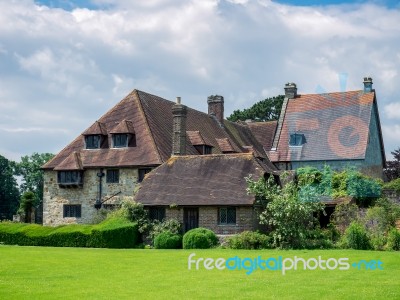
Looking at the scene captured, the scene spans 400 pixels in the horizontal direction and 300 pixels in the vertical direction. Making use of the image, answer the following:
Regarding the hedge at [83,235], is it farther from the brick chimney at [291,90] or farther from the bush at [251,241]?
the brick chimney at [291,90]

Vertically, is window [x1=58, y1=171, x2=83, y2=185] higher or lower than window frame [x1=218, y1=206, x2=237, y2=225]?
higher

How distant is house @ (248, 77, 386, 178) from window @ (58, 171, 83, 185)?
51.6 feet

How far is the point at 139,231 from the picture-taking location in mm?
36875

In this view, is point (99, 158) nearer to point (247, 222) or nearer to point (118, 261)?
point (247, 222)

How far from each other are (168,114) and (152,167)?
7384 mm

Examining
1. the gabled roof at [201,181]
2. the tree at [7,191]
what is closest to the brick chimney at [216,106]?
the gabled roof at [201,181]

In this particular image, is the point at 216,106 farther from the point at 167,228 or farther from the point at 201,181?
the point at 167,228

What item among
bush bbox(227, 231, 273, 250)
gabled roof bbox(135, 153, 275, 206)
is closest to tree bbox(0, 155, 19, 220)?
gabled roof bbox(135, 153, 275, 206)

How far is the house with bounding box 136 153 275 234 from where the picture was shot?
35812 millimetres

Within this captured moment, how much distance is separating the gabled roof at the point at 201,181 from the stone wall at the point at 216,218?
0.50 m

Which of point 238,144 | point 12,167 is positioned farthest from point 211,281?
point 12,167

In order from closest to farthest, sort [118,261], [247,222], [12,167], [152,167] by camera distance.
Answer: [118,261]
[247,222]
[152,167]
[12,167]

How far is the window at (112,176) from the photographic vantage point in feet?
144

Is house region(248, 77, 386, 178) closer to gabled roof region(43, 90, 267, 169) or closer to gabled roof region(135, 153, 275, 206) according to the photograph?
gabled roof region(43, 90, 267, 169)
